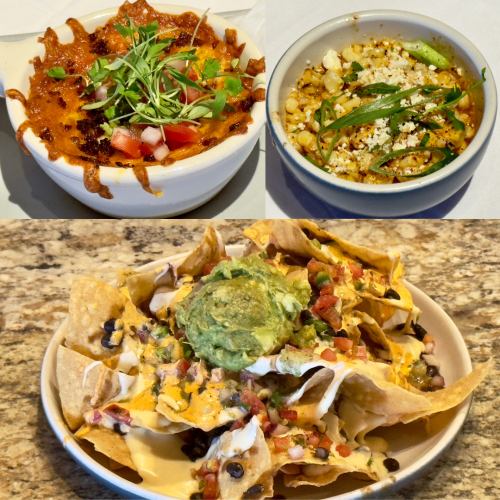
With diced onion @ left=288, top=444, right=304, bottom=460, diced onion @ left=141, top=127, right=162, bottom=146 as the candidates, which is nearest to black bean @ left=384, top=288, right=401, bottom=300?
diced onion @ left=288, top=444, right=304, bottom=460

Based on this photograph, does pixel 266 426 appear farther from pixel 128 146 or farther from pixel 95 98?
pixel 95 98

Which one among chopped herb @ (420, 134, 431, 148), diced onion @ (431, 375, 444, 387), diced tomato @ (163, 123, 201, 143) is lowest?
diced onion @ (431, 375, 444, 387)

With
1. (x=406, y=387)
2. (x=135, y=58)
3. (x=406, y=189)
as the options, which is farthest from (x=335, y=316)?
(x=135, y=58)

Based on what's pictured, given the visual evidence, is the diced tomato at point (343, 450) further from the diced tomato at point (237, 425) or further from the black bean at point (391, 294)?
the black bean at point (391, 294)

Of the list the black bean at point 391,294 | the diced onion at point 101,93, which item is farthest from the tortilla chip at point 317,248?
the diced onion at point 101,93

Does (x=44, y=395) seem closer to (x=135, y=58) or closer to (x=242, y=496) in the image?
(x=242, y=496)

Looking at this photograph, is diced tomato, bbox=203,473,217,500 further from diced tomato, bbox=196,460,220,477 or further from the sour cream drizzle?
the sour cream drizzle
